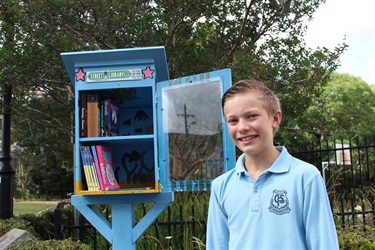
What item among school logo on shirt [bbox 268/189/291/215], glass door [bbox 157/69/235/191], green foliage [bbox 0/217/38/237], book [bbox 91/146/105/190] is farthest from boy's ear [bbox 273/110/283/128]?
green foliage [bbox 0/217/38/237]

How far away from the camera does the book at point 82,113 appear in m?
3.75

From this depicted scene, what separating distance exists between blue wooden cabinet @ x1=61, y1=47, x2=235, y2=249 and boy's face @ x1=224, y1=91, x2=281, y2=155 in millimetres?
1785

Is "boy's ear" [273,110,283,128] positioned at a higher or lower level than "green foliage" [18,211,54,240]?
higher

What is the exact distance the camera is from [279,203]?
1.69m

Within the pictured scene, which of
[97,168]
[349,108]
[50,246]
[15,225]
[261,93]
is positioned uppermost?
[349,108]

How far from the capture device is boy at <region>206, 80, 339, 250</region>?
166 centimetres

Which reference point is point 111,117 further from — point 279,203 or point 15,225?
point 15,225

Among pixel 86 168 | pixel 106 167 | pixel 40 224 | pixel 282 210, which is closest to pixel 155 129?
pixel 106 167

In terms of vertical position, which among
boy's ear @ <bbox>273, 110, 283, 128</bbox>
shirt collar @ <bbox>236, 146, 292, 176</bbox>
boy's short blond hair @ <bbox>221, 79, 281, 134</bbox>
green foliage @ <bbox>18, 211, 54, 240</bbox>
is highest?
boy's short blond hair @ <bbox>221, 79, 281, 134</bbox>

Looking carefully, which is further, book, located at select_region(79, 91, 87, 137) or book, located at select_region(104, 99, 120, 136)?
book, located at select_region(104, 99, 120, 136)

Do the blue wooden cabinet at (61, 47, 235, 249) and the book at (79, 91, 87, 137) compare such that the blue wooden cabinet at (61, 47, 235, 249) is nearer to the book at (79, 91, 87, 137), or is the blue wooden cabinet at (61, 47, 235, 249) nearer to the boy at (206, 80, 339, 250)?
the book at (79, 91, 87, 137)

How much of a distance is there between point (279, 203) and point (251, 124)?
0.32 m

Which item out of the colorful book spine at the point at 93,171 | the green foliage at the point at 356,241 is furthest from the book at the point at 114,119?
the green foliage at the point at 356,241

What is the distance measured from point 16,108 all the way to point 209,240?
8.25 meters
